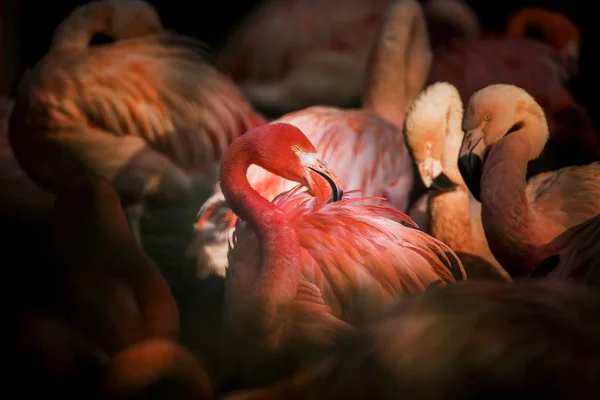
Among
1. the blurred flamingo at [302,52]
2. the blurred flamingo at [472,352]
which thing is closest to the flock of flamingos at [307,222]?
the blurred flamingo at [472,352]

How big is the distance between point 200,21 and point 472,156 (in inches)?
53.0

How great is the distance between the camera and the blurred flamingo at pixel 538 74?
2.35 metres

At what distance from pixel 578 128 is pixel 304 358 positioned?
1.47 m

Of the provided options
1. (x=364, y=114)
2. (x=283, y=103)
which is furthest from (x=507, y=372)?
(x=283, y=103)

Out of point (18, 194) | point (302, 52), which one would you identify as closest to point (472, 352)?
point (18, 194)

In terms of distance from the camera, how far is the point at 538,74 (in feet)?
8.90

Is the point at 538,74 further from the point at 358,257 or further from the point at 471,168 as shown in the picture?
the point at 358,257

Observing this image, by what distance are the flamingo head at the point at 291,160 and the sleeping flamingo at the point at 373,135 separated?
25 cm

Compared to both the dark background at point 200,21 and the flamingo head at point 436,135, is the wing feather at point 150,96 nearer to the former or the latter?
the dark background at point 200,21

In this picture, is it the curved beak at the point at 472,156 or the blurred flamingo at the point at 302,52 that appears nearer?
the curved beak at the point at 472,156

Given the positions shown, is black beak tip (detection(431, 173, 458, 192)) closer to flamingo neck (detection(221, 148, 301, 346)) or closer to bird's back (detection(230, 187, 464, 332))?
bird's back (detection(230, 187, 464, 332))

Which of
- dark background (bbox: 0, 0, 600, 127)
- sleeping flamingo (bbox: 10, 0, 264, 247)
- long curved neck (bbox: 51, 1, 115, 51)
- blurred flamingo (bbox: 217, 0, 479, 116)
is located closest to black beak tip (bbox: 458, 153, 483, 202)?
sleeping flamingo (bbox: 10, 0, 264, 247)

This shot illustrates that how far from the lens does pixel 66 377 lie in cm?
127

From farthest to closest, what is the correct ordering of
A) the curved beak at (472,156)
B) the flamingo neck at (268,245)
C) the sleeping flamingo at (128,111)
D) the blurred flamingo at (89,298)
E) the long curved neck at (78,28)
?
the long curved neck at (78,28), the sleeping flamingo at (128,111), the curved beak at (472,156), the flamingo neck at (268,245), the blurred flamingo at (89,298)
